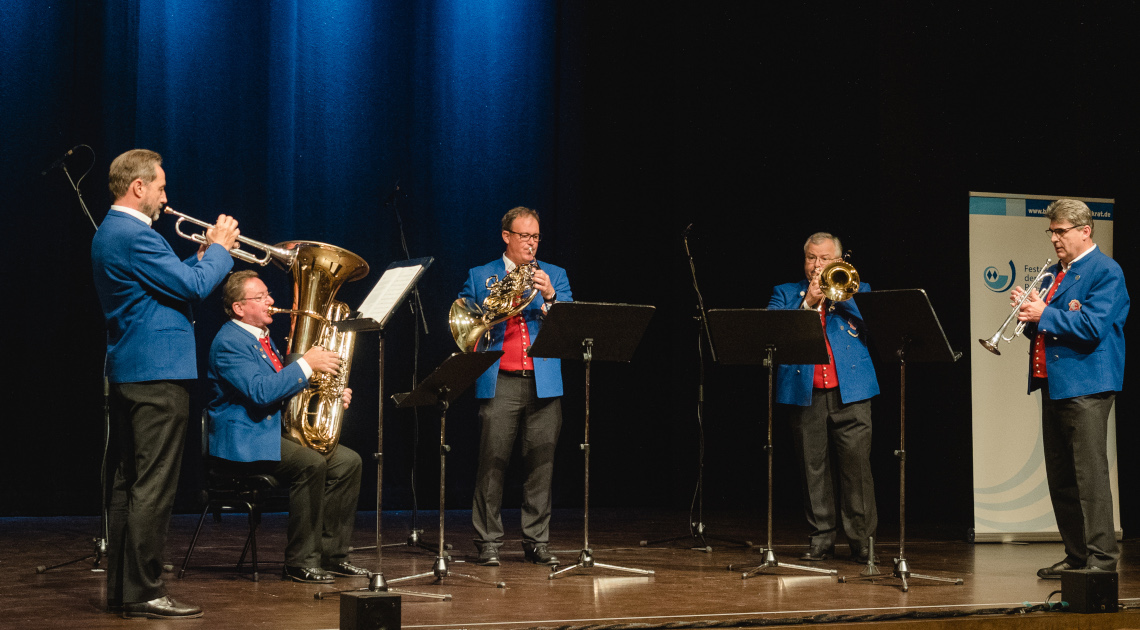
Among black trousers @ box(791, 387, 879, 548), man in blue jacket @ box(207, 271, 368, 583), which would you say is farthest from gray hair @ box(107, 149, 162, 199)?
black trousers @ box(791, 387, 879, 548)

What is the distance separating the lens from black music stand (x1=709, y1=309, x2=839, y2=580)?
15.8 feet

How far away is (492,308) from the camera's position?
5105mm

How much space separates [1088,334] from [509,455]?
2.77 m

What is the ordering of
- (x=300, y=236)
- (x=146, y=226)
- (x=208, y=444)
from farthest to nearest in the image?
(x=300, y=236), (x=208, y=444), (x=146, y=226)

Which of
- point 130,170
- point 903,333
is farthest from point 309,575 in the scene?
point 903,333

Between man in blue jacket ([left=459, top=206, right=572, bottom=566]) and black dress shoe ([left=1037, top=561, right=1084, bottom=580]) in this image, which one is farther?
man in blue jacket ([left=459, top=206, right=572, bottom=566])

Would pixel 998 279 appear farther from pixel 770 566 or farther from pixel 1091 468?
pixel 770 566

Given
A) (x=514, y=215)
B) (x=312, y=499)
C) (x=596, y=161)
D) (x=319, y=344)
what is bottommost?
(x=312, y=499)

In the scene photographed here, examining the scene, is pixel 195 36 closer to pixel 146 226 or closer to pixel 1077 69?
pixel 146 226

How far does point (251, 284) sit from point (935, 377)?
184 inches

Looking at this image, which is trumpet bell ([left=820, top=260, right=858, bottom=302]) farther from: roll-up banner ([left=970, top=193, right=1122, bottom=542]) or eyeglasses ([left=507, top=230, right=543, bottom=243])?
roll-up banner ([left=970, top=193, right=1122, bottom=542])

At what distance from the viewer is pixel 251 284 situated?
479cm

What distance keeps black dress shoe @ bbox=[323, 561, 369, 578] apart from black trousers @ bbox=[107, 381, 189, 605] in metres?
1.04

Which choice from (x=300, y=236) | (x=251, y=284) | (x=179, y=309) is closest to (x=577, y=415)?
(x=300, y=236)
